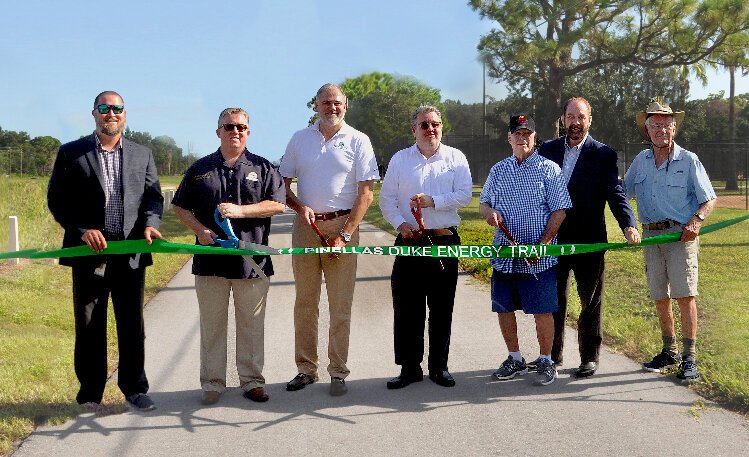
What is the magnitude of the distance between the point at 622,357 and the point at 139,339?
3960 millimetres

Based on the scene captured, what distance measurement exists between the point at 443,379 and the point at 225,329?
1.67m

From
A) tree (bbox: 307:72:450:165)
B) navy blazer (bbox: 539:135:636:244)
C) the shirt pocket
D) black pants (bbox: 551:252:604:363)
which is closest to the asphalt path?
black pants (bbox: 551:252:604:363)

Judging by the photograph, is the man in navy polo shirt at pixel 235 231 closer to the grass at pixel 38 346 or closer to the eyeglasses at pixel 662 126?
the grass at pixel 38 346

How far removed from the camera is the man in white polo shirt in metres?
5.46

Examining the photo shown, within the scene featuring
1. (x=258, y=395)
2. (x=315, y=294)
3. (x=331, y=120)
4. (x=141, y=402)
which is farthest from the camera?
(x=315, y=294)

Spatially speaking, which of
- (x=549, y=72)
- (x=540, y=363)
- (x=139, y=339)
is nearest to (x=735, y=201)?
(x=549, y=72)

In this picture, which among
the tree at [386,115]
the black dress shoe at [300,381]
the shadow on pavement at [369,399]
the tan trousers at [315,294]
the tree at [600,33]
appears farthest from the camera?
the tree at [386,115]

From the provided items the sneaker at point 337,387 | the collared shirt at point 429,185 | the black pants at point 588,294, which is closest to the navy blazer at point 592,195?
the black pants at point 588,294

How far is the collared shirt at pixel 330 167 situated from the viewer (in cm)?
547

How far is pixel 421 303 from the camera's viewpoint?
572cm

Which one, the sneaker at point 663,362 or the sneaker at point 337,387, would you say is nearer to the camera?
the sneaker at point 337,387

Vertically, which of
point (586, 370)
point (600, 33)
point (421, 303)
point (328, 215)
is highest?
point (600, 33)

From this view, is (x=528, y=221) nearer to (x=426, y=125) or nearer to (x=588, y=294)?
(x=588, y=294)

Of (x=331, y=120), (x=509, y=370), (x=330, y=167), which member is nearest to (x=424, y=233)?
(x=330, y=167)
